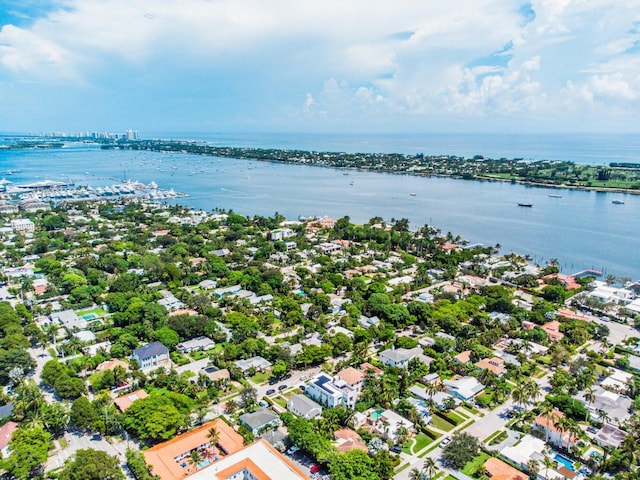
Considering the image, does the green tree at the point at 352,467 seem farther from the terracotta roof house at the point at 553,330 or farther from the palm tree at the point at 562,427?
the terracotta roof house at the point at 553,330

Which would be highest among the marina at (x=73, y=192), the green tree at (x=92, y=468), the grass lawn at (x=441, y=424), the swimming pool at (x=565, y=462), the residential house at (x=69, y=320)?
the marina at (x=73, y=192)

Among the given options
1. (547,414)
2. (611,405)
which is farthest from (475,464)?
(611,405)

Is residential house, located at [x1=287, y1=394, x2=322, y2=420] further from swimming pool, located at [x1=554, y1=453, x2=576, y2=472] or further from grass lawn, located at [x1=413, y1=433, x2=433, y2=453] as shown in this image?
swimming pool, located at [x1=554, y1=453, x2=576, y2=472]

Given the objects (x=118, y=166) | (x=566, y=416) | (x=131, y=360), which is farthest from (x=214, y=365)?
(x=118, y=166)

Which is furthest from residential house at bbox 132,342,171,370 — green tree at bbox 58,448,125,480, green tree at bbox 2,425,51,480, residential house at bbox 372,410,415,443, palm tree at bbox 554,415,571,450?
palm tree at bbox 554,415,571,450

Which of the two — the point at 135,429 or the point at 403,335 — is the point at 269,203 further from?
the point at 135,429

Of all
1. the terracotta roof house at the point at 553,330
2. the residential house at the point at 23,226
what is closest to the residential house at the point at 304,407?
the terracotta roof house at the point at 553,330

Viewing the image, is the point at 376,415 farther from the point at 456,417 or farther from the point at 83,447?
the point at 83,447
